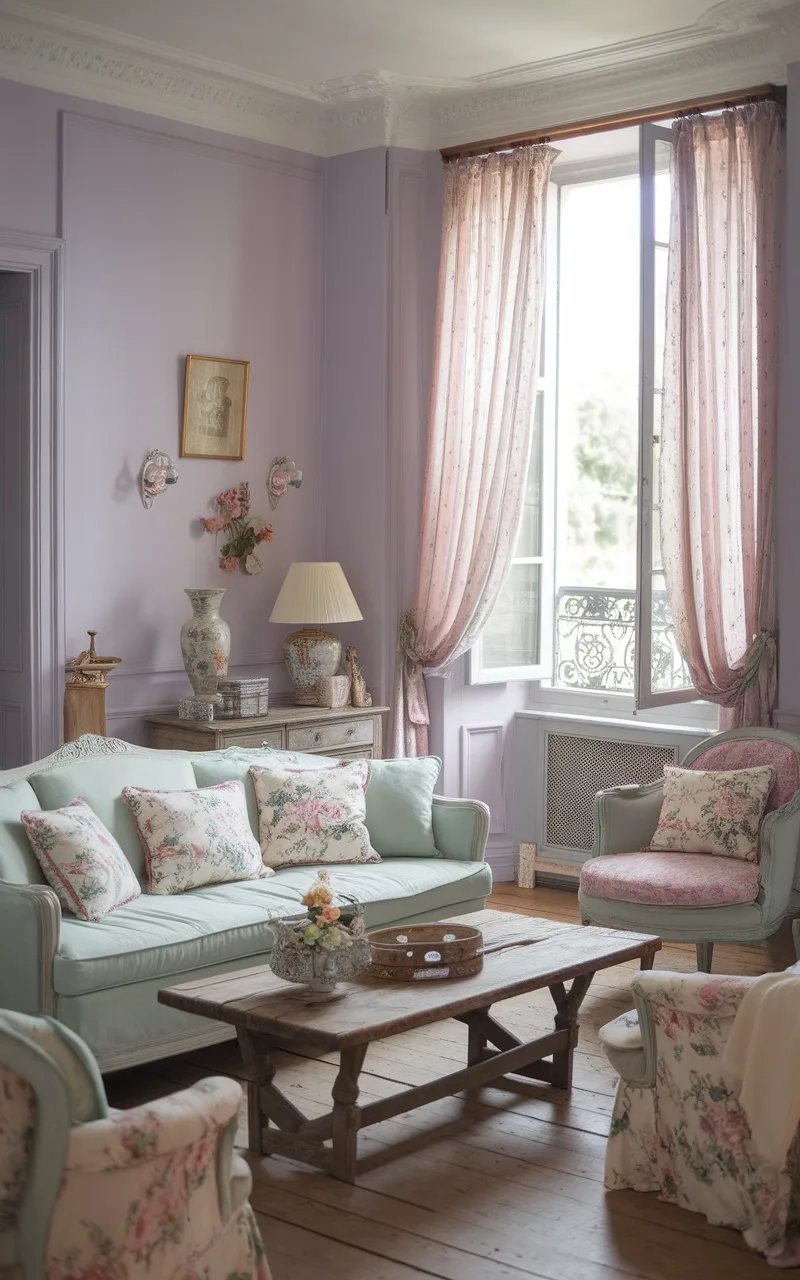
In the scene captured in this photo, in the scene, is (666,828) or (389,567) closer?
(666,828)

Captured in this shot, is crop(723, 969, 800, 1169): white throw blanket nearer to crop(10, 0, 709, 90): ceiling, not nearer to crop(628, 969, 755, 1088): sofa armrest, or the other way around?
crop(628, 969, 755, 1088): sofa armrest

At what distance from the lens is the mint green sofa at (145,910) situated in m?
3.99

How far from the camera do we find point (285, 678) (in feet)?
22.2

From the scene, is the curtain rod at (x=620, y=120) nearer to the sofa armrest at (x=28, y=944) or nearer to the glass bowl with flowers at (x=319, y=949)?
the glass bowl with flowers at (x=319, y=949)

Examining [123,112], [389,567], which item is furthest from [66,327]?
[389,567]

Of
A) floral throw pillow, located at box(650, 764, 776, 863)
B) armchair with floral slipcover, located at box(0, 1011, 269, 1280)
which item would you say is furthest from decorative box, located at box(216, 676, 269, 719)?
armchair with floral slipcover, located at box(0, 1011, 269, 1280)

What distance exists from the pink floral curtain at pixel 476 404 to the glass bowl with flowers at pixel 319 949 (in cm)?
291

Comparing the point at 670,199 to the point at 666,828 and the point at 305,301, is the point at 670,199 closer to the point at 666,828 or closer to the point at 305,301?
the point at 305,301

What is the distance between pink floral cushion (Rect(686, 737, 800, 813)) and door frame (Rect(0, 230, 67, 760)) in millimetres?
2538

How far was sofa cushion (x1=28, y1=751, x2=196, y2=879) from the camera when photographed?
466 centimetres

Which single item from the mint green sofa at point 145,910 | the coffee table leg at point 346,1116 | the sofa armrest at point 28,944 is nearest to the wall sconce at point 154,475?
the mint green sofa at point 145,910

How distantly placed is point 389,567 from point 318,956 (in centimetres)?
A: 329

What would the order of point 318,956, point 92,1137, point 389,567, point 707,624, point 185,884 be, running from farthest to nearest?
point 389,567 → point 707,624 → point 185,884 → point 318,956 → point 92,1137

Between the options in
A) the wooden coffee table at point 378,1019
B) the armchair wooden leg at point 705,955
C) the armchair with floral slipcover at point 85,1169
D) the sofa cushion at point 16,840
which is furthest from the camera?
the armchair wooden leg at point 705,955
